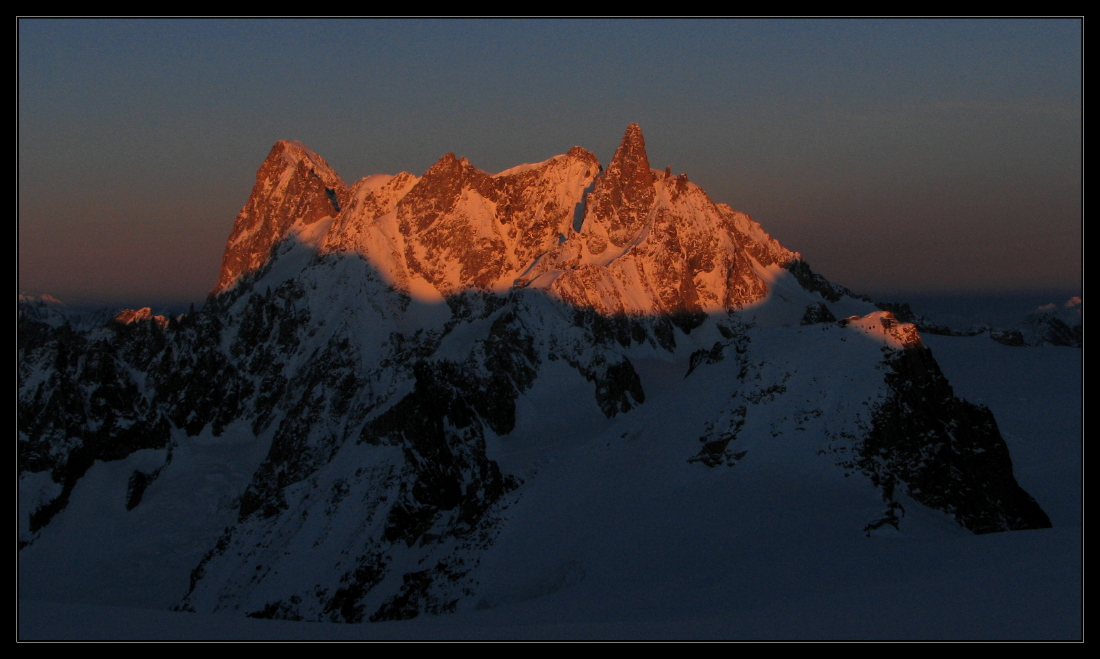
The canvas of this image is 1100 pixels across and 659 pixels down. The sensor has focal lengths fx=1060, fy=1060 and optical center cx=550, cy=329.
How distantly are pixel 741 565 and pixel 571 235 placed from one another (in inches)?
5113

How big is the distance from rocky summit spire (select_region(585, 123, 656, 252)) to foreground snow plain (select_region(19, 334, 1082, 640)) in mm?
60334

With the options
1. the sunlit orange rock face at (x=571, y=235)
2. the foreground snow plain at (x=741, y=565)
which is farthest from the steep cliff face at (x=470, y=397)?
the foreground snow plain at (x=741, y=565)

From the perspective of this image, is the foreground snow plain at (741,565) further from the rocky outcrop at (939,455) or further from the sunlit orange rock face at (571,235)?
the sunlit orange rock face at (571,235)

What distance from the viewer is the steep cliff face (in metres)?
70.9

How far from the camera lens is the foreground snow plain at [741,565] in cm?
2502

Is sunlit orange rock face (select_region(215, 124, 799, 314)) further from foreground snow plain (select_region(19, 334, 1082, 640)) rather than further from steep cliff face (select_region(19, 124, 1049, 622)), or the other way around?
foreground snow plain (select_region(19, 334, 1082, 640))

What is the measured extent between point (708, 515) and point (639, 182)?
12255 centimetres

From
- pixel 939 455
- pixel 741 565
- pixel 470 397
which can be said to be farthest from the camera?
pixel 470 397

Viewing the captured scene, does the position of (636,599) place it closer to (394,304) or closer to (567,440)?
(567,440)

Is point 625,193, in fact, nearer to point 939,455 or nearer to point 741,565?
point 939,455

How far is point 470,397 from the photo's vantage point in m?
114

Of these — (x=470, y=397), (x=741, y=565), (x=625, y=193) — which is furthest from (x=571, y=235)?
(x=741, y=565)

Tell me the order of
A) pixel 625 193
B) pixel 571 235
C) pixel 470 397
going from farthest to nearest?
pixel 625 193 → pixel 571 235 → pixel 470 397

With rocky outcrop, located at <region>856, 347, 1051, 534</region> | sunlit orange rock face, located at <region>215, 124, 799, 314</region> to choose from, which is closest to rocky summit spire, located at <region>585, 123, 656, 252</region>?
sunlit orange rock face, located at <region>215, 124, 799, 314</region>
